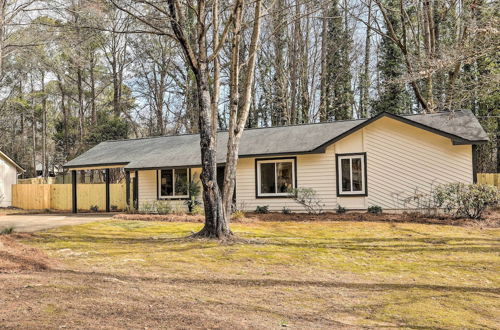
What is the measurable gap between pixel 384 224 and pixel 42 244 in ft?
30.6

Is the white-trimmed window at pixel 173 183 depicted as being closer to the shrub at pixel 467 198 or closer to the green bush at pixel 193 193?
the green bush at pixel 193 193

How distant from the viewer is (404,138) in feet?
50.8

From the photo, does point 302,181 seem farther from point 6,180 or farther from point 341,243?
point 6,180

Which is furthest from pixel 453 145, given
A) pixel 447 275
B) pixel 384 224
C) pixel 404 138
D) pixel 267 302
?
pixel 267 302

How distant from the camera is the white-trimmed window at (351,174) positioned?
52.3 feet

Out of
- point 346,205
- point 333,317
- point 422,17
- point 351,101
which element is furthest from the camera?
point 351,101

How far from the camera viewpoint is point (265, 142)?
59.0ft

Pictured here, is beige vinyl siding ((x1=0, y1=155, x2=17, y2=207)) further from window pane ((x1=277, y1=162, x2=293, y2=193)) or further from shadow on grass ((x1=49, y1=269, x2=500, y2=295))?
shadow on grass ((x1=49, y1=269, x2=500, y2=295))

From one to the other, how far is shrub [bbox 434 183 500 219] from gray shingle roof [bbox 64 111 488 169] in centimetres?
173

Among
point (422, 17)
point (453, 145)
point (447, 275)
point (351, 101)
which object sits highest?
point (422, 17)

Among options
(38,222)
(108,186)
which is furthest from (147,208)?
(108,186)

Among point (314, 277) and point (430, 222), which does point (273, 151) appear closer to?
point (430, 222)

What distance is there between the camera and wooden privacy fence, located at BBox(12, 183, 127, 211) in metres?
21.4

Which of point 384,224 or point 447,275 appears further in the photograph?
point 384,224
